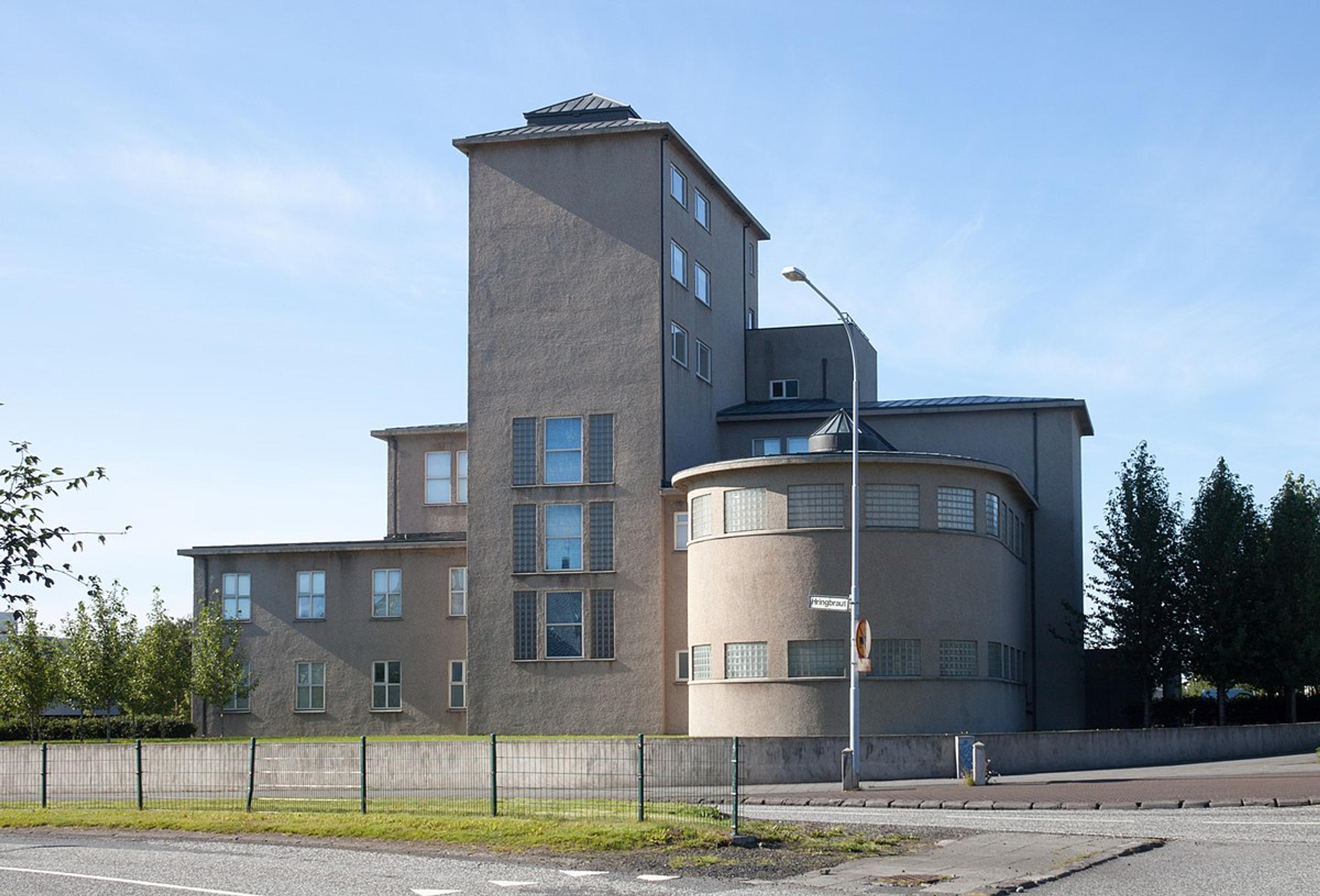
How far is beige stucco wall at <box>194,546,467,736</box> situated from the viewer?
48.1 m

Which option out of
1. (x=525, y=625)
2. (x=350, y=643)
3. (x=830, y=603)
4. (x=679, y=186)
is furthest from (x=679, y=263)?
(x=830, y=603)

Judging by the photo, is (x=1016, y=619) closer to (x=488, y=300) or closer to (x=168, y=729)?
(x=488, y=300)

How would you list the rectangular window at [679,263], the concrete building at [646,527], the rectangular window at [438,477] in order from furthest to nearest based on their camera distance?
the rectangular window at [438,477] → the rectangular window at [679,263] → the concrete building at [646,527]

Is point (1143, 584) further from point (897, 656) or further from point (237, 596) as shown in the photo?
point (237, 596)

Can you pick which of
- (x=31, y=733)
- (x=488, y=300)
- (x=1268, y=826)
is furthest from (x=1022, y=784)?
(x=31, y=733)

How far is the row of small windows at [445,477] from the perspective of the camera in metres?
52.5

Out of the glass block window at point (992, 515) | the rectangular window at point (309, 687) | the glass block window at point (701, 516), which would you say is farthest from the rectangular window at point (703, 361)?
the rectangular window at point (309, 687)

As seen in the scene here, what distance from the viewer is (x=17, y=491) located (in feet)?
62.2

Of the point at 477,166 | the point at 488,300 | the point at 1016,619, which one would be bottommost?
→ the point at 1016,619

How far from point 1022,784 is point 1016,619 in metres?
16.7

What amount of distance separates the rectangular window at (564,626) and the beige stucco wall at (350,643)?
14.6 ft

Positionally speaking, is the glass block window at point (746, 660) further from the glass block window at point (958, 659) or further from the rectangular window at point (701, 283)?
the rectangular window at point (701, 283)

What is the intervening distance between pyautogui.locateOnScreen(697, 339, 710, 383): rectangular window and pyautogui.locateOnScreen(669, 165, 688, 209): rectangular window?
13.5ft

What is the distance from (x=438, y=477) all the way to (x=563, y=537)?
9.28 meters
